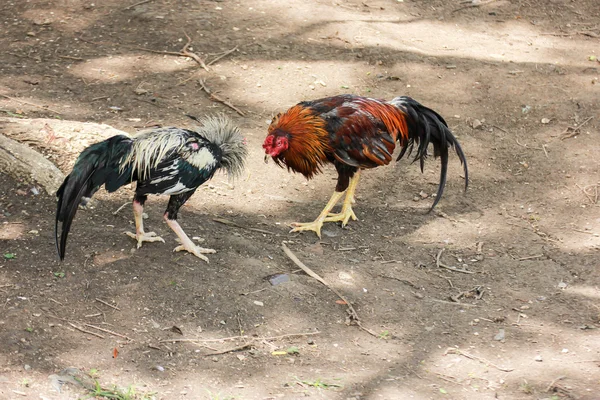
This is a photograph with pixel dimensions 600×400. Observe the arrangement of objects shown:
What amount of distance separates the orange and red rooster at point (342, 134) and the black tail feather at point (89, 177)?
145 cm

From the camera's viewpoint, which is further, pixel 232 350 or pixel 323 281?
pixel 323 281

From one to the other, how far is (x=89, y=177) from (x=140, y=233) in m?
0.79

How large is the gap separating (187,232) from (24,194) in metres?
1.36

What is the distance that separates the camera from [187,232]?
5.87 m

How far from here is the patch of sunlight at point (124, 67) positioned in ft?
26.7

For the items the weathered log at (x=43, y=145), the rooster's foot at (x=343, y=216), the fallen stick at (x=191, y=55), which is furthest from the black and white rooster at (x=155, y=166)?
the fallen stick at (x=191, y=55)

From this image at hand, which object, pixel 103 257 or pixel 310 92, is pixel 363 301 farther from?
pixel 310 92

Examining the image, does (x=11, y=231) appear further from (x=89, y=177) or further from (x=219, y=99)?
(x=219, y=99)

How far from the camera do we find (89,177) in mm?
4770

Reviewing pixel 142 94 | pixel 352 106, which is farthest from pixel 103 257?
pixel 142 94

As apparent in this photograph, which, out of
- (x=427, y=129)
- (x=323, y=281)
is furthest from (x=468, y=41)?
(x=323, y=281)

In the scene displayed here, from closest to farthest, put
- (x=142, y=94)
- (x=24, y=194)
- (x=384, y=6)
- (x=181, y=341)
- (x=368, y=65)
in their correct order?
(x=181, y=341)
(x=24, y=194)
(x=142, y=94)
(x=368, y=65)
(x=384, y=6)

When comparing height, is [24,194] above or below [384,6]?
below

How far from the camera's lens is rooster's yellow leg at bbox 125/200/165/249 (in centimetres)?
526
